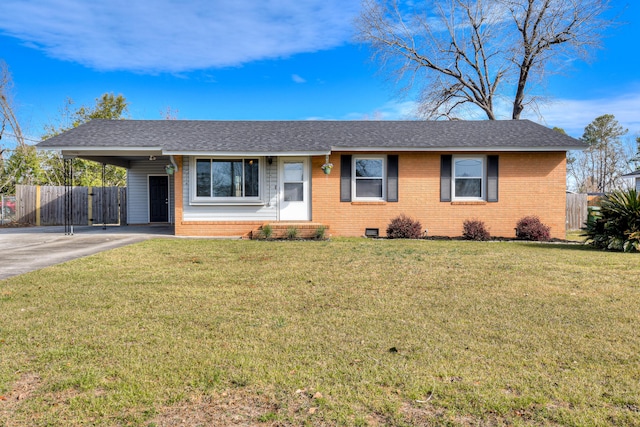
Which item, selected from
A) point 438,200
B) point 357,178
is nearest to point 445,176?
point 438,200

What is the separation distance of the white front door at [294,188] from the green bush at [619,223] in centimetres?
883

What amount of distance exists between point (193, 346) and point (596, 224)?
12026 mm

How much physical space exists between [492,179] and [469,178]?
0.78 meters

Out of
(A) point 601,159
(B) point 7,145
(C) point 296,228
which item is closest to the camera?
(C) point 296,228

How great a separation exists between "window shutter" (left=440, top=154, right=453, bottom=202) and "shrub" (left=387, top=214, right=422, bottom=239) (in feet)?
4.85

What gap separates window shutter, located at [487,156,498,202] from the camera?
14297mm

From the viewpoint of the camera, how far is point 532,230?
13672 millimetres

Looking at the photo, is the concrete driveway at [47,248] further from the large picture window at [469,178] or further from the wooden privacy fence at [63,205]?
the large picture window at [469,178]

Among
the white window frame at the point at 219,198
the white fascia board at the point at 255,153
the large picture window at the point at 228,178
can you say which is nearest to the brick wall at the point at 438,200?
the white fascia board at the point at 255,153

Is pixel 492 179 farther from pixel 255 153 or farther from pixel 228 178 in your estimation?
pixel 228 178

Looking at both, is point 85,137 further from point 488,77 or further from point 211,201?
point 488,77

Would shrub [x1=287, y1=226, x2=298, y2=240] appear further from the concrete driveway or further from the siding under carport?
the siding under carport

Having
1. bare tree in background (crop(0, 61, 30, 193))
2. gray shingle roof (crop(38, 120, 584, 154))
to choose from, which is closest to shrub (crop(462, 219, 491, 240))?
gray shingle roof (crop(38, 120, 584, 154))

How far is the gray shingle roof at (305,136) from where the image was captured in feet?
44.3
